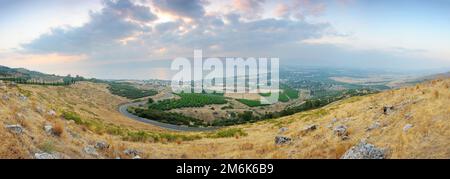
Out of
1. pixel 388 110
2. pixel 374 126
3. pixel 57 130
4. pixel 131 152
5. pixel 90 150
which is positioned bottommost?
pixel 131 152

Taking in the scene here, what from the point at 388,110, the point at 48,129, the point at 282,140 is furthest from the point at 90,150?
the point at 388,110

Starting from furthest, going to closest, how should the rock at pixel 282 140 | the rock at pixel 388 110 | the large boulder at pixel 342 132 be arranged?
the rock at pixel 282 140 < the rock at pixel 388 110 < the large boulder at pixel 342 132

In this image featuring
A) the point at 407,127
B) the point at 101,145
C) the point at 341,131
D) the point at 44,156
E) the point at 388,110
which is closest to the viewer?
the point at 44,156

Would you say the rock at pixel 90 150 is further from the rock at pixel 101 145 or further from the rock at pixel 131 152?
the rock at pixel 131 152

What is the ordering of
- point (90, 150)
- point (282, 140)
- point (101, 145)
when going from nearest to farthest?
1. point (90, 150)
2. point (101, 145)
3. point (282, 140)

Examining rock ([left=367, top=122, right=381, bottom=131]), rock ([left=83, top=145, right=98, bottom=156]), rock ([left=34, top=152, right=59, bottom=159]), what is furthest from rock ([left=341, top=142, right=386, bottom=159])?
rock ([left=34, top=152, right=59, bottom=159])

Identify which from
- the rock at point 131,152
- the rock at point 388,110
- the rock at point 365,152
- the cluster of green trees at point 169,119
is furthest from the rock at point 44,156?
the cluster of green trees at point 169,119

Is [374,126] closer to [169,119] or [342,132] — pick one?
[342,132]

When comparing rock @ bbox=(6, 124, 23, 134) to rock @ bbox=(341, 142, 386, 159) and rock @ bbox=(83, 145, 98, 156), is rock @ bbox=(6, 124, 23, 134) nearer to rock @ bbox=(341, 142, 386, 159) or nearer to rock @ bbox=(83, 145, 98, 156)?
rock @ bbox=(83, 145, 98, 156)

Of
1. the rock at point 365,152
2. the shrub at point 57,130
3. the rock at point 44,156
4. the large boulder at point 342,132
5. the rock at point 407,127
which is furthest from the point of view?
the large boulder at point 342,132

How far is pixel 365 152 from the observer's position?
1706 centimetres

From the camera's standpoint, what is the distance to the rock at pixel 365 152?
54.2ft
